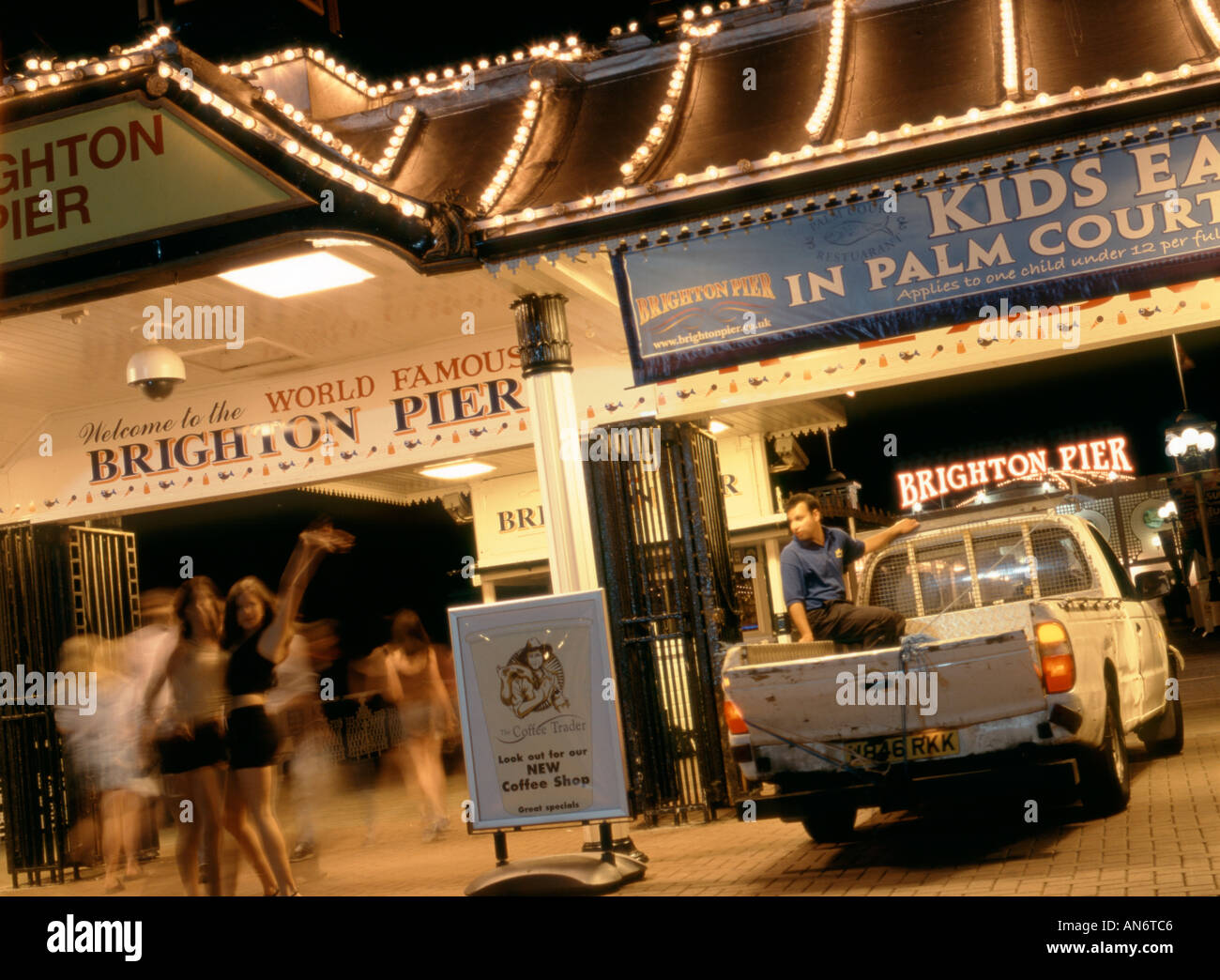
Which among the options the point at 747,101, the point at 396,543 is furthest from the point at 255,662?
the point at 396,543

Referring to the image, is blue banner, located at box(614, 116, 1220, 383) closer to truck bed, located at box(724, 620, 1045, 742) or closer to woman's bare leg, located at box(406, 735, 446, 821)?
truck bed, located at box(724, 620, 1045, 742)

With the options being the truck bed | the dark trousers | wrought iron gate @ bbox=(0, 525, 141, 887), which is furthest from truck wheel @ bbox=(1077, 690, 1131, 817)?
wrought iron gate @ bbox=(0, 525, 141, 887)

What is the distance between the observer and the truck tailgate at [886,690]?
6965 mm

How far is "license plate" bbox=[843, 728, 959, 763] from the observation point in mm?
7168

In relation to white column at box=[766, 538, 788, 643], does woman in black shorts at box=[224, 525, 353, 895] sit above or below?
below

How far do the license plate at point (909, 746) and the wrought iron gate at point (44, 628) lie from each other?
318 inches

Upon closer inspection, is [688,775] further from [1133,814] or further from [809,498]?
[1133,814]

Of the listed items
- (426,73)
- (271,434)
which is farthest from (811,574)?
(426,73)

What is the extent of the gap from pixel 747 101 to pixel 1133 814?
5706 millimetres

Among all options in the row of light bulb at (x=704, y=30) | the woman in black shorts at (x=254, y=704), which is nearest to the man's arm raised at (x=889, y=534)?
the woman in black shorts at (x=254, y=704)

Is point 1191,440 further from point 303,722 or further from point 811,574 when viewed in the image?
point 303,722

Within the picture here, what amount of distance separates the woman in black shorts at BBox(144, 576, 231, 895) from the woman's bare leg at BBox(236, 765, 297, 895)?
208 mm

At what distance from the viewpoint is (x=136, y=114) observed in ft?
29.8
